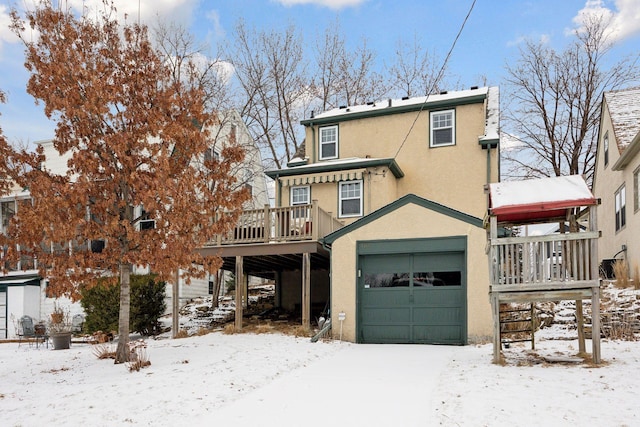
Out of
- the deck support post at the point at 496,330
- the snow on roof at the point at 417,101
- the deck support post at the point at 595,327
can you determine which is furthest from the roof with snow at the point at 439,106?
the deck support post at the point at 595,327

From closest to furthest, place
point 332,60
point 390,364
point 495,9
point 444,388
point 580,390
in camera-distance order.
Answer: point 580,390
point 444,388
point 390,364
point 495,9
point 332,60

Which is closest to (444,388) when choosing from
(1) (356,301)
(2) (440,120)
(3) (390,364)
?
(3) (390,364)

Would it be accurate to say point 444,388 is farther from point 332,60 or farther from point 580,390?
point 332,60

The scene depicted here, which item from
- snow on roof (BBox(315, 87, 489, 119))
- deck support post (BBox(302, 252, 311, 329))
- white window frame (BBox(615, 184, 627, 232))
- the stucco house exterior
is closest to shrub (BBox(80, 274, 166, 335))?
the stucco house exterior

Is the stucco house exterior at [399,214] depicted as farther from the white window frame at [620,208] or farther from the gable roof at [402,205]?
the white window frame at [620,208]

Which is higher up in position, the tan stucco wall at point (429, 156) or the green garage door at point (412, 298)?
the tan stucco wall at point (429, 156)

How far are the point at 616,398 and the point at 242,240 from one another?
1130cm

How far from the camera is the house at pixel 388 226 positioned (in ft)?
45.1

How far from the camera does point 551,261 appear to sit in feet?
32.3

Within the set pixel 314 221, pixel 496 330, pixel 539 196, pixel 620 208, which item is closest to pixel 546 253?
pixel 539 196

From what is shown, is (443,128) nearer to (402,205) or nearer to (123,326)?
(402,205)

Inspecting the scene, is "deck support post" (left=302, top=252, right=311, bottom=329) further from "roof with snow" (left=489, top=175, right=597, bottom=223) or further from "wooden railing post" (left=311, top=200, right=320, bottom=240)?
"roof with snow" (left=489, top=175, right=597, bottom=223)

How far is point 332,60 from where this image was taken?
1211 inches

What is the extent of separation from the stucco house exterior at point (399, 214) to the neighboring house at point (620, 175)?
4.08 m
